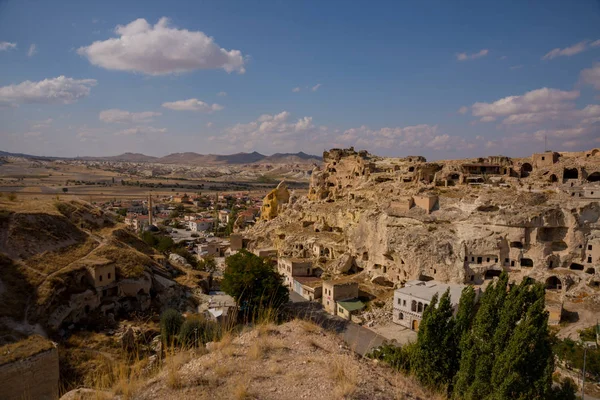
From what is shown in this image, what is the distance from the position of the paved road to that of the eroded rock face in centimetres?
546

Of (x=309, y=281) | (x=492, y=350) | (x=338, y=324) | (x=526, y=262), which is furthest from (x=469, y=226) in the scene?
(x=492, y=350)

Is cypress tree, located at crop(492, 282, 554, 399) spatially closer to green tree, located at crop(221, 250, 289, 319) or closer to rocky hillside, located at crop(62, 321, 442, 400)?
rocky hillside, located at crop(62, 321, 442, 400)

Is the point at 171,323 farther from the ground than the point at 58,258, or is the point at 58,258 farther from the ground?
the point at 58,258

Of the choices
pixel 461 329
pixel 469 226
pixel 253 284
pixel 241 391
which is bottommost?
pixel 253 284

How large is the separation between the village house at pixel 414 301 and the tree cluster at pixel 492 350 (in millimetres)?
10806

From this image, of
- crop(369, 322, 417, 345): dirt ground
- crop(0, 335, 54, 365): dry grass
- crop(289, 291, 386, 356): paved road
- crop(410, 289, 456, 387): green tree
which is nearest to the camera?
crop(410, 289, 456, 387): green tree

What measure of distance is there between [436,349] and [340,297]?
15.0 metres

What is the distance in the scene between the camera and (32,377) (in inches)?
470

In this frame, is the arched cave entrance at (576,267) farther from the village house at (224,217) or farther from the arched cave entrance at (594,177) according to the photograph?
the village house at (224,217)

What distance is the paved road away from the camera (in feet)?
62.5

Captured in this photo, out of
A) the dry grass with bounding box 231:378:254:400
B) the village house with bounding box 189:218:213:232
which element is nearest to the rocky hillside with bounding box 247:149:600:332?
the dry grass with bounding box 231:378:254:400

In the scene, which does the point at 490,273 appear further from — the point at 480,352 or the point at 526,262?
the point at 480,352

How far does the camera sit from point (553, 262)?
2361 centimetres

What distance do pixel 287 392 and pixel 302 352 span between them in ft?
4.39
